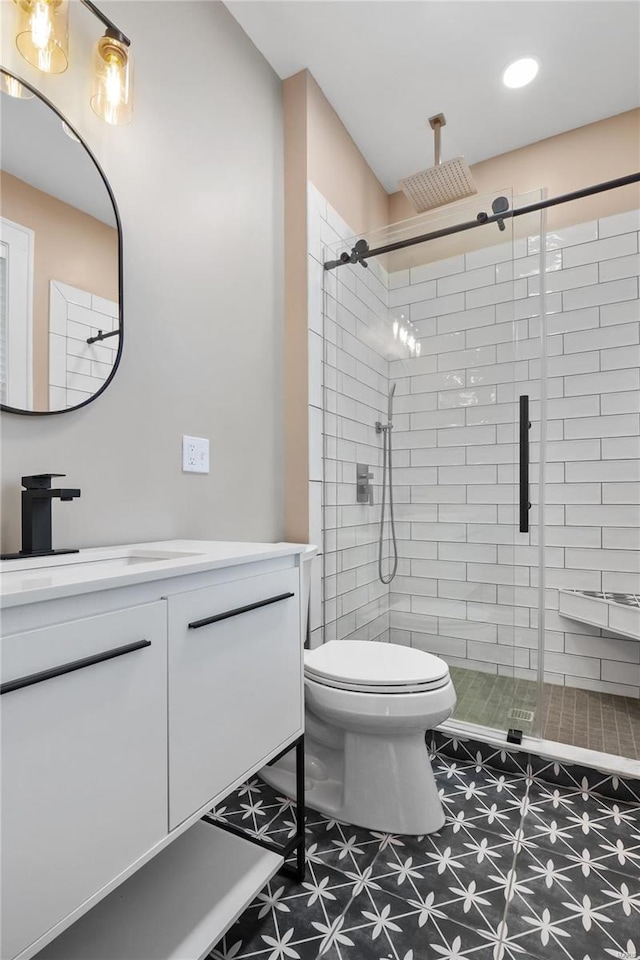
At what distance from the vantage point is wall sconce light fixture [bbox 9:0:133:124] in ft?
3.56

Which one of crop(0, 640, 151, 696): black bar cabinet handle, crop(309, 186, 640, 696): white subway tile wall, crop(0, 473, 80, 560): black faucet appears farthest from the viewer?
crop(309, 186, 640, 696): white subway tile wall

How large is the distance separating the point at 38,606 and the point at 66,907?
1.41ft

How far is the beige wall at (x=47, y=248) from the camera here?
3.55 feet

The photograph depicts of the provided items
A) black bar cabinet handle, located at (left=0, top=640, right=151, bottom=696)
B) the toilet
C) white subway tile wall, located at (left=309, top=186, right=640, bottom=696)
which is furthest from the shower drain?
black bar cabinet handle, located at (left=0, top=640, right=151, bottom=696)

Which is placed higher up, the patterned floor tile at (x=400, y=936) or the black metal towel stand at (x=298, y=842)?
the black metal towel stand at (x=298, y=842)

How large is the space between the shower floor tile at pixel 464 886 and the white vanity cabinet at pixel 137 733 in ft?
0.48

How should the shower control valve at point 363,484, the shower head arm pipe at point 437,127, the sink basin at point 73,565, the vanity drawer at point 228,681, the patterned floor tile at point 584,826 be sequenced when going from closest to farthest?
the sink basin at point 73,565, the vanity drawer at point 228,681, the patterned floor tile at point 584,826, the shower control valve at point 363,484, the shower head arm pipe at point 437,127

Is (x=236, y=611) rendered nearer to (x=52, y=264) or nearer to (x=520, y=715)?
(x=52, y=264)

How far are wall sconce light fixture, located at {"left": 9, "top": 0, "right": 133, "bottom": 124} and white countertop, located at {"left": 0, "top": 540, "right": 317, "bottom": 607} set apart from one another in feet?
3.33

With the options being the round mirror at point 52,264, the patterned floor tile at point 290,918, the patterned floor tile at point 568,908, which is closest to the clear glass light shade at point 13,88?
the round mirror at point 52,264

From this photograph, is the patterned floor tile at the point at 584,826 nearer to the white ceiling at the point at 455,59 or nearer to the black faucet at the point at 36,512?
the black faucet at the point at 36,512

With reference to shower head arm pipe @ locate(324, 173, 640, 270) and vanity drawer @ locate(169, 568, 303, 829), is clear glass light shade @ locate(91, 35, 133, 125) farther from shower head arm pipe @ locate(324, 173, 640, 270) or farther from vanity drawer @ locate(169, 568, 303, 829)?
vanity drawer @ locate(169, 568, 303, 829)

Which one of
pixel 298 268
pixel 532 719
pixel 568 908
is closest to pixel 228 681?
pixel 568 908

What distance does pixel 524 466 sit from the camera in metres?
1.85
